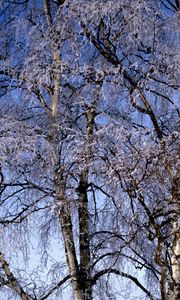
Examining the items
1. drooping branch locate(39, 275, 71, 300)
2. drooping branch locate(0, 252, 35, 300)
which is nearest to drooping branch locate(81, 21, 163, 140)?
drooping branch locate(39, 275, 71, 300)

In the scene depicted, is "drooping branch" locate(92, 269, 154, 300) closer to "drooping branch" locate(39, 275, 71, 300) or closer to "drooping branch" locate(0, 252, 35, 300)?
"drooping branch" locate(39, 275, 71, 300)

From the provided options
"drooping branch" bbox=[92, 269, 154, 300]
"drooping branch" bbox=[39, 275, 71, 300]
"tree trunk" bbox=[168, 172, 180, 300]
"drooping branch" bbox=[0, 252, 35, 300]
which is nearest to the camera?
"tree trunk" bbox=[168, 172, 180, 300]

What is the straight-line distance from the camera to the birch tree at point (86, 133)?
22.0ft

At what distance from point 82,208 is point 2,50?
120 inches

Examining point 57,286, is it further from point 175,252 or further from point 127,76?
point 127,76

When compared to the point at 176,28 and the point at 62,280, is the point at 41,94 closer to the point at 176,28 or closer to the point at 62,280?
the point at 176,28

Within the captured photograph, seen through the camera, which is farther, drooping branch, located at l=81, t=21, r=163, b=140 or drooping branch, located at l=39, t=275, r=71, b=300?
drooping branch, located at l=39, t=275, r=71, b=300

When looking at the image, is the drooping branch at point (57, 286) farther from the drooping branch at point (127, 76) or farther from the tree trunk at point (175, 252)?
the drooping branch at point (127, 76)

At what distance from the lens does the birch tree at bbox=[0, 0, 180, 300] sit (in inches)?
265

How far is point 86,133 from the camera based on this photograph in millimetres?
7906

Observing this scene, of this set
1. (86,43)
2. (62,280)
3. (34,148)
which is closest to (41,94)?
(86,43)

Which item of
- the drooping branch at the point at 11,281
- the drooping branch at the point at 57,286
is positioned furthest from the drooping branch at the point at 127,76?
the drooping branch at the point at 11,281

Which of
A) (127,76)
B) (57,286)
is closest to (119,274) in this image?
(57,286)

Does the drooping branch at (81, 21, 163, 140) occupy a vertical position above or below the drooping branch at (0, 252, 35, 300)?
above
